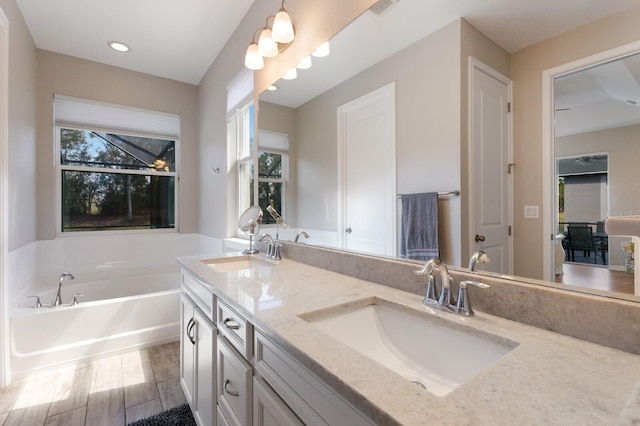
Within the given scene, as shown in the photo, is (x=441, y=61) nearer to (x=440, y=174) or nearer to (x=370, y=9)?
(x=440, y=174)

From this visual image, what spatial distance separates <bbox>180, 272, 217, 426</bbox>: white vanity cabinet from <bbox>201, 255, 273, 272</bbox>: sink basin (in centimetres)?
18

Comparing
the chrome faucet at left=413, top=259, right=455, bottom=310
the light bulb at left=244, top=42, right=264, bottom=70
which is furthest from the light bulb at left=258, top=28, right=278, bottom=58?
the chrome faucet at left=413, top=259, right=455, bottom=310

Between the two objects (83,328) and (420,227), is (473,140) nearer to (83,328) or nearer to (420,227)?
(420,227)

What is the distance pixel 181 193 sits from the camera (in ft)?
12.3

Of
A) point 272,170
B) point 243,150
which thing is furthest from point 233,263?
point 243,150

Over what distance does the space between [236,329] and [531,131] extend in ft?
3.49

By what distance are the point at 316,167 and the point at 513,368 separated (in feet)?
4.03

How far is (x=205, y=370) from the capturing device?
1.32 metres

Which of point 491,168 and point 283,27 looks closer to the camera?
point 491,168

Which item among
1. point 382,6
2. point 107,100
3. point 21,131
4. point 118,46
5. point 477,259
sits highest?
point 118,46

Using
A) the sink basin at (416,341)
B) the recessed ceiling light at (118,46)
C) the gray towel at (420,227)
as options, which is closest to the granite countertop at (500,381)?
the sink basin at (416,341)

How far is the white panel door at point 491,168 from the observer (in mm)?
855

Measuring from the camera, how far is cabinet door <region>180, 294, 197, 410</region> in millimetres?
1486

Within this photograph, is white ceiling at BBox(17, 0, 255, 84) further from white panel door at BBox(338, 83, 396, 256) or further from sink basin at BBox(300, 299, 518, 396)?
sink basin at BBox(300, 299, 518, 396)
